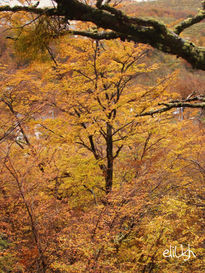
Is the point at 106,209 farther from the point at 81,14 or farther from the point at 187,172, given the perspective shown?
the point at 187,172

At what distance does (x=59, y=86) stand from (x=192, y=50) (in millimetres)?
4845

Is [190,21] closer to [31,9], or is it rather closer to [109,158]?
[31,9]

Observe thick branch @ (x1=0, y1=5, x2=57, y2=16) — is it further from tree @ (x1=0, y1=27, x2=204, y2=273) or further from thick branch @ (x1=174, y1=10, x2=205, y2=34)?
tree @ (x1=0, y1=27, x2=204, y2=273)

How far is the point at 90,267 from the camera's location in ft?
12.1

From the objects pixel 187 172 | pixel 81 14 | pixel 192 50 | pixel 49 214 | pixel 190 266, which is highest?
pixel 187 172

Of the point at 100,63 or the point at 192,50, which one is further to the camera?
the point at 100,63

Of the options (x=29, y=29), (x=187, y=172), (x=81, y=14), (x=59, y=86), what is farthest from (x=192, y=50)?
(x=187, y=172)

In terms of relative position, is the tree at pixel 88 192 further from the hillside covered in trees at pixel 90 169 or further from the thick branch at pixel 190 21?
the thick branch at pixel 190 21

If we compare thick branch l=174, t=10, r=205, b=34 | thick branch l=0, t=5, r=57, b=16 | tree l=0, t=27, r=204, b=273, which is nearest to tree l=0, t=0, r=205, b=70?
thick branch l=0, t=5, r=57, b=16

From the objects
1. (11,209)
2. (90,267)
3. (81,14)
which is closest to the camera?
(81,14)

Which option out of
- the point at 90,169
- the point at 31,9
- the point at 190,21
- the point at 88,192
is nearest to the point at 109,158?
the point at 90,169

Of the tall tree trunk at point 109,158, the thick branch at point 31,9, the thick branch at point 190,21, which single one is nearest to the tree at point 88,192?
the tall tree trunk at point 109,158

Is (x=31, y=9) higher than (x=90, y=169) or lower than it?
lower

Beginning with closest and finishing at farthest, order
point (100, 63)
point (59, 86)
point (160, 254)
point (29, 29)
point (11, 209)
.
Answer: point (29, 29)
point (160, 254)
point (11, 209)
point (100, 63)
point (59, 86)
